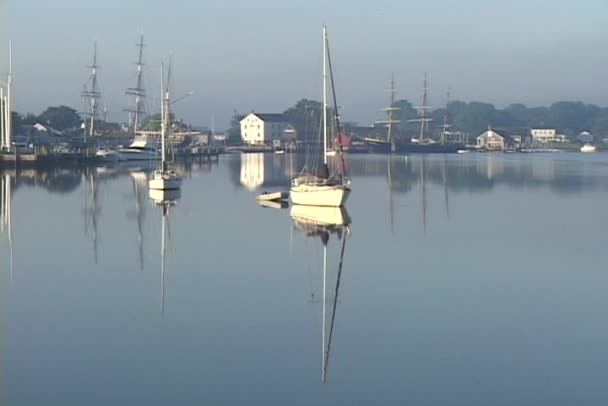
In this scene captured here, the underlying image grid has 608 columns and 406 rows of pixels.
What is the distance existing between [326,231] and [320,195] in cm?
483

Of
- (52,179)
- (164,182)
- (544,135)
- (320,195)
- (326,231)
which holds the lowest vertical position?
(326,231)

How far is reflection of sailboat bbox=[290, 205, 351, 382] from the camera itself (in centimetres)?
1152

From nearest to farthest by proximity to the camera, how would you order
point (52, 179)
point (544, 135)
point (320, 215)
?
point (320, 215) < point (52, 179) < point (544, 135)

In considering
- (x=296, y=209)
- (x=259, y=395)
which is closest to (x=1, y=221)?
(x=296, y=209)

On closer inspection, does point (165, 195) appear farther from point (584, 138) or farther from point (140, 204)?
point (584, 138)

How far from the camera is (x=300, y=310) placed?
13328 mm

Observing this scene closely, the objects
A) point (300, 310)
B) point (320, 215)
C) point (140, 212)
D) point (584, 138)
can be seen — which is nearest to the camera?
point (300, 310)

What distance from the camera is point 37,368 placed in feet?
→ 33.0

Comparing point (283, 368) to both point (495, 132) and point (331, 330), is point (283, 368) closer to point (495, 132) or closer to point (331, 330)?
point (331, 330)

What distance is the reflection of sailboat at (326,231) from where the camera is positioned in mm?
11525

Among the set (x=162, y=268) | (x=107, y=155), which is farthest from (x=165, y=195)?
(x=107, y=155)

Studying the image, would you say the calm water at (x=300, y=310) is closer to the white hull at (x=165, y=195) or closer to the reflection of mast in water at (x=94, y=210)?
the reflection of mast in water at (x=94, y=210)

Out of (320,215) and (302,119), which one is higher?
(302,119)

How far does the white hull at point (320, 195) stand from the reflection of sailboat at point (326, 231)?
0.58 feet
